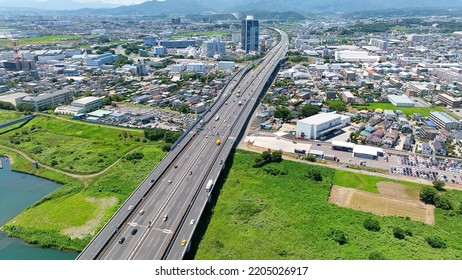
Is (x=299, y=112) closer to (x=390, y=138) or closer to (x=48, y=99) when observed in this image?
(x=390, y=138)

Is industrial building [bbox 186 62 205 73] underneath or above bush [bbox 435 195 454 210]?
above

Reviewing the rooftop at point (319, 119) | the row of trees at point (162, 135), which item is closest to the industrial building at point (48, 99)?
the row of trees at point (162, 135)

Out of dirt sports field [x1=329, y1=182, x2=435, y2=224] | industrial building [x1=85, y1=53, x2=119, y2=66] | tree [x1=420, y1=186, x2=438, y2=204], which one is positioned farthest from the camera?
industrial building [x1=85, y1=53, x2=119, y2=66]

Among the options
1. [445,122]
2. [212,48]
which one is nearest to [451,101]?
[445,122]

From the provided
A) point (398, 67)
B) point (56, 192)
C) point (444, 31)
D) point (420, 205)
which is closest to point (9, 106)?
point (56, 192)

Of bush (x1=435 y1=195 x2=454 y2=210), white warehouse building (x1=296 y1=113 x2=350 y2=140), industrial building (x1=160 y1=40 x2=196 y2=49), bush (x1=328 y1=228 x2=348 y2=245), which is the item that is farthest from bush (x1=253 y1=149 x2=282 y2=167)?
industrial building (x1=160 y1=40 x2=196 y2=49)

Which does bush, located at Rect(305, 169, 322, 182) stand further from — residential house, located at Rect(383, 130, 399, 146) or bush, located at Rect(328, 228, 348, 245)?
residential house, located at Rect(383, 130, 399, 146)

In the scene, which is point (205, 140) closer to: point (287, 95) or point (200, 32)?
point (287, 95)

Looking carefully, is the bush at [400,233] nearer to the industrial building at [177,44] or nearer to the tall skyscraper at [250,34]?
the tall skyscraper at [250,34]
